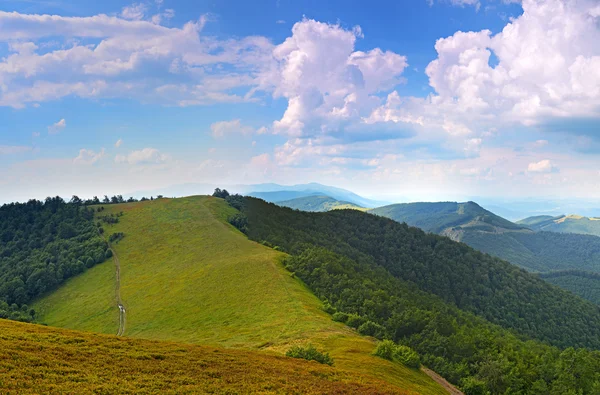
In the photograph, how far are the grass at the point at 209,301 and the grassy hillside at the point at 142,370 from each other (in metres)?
11.1

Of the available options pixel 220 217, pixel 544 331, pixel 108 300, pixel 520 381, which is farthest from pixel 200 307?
pixel 544 331

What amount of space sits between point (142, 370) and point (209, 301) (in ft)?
196

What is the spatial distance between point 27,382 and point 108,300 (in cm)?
9898

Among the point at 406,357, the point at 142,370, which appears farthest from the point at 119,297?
the point at 406,357

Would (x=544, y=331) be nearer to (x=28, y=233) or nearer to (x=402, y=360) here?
(x=402, y=360)

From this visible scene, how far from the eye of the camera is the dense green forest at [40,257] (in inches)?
5133

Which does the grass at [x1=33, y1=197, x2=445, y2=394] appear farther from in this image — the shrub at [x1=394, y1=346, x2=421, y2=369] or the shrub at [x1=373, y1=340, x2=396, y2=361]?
the shrub at [x1=394, y1=346, x2=421, y2=369]

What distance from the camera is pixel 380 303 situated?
96750mm

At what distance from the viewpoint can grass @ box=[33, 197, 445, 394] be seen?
6003cm

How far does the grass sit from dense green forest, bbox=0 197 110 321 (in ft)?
21.6

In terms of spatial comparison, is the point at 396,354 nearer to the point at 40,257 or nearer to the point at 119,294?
the point at 119,294

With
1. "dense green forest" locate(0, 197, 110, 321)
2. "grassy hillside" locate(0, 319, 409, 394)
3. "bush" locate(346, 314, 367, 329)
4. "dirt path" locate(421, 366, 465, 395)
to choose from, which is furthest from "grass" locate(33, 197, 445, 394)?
"grassy hillside" locate(0, 319, 409, 394)

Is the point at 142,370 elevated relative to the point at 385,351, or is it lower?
elevated

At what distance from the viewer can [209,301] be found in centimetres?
9038
